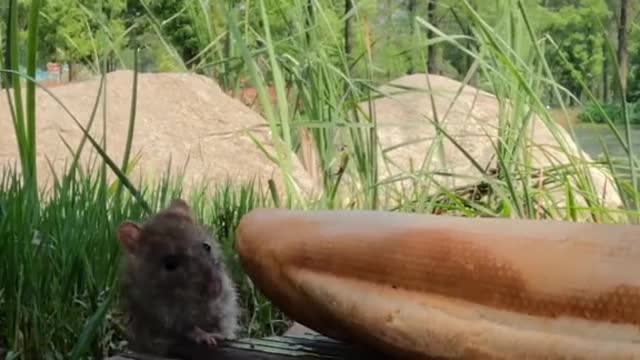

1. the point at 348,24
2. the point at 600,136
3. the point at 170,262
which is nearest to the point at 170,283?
the point at 170,262

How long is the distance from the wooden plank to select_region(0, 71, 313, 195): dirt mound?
1.86 metres

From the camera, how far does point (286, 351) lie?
3.72 feet

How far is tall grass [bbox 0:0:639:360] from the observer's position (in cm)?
153

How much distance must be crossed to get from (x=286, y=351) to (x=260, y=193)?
146 cm

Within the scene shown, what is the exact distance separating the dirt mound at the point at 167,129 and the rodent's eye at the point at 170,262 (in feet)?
5.77

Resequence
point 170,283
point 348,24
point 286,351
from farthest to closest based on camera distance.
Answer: point 348,24 → point 170,283 → point 286,351

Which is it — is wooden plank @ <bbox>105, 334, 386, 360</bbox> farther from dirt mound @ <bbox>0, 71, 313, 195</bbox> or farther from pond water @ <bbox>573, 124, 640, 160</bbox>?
dirt mound @ <bbox>0, 71, 313, 195</bbox>

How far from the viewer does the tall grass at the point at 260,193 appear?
153cm

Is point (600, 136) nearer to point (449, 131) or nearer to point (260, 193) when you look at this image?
point (260, 193)

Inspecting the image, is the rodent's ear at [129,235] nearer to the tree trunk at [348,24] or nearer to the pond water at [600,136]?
the pond water at [600,136]

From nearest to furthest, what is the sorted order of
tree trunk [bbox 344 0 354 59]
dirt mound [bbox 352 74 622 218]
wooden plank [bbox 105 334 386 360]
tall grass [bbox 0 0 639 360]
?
wooden plank [bbox 105 334 386 360] → tall grass [bbox 0 0 639 360] → tree trunk [bbox 344 0 354 59] → dirt mound [bbox 352 74 622 218]

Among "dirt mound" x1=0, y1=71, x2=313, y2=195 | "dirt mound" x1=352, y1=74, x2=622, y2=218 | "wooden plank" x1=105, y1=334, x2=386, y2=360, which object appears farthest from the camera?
"dirt mound" x1=352, y1=74, x2=622, y2=218

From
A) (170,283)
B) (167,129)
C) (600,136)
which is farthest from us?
(167,129)

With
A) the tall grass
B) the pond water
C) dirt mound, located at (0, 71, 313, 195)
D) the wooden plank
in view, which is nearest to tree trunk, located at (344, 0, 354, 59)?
the tall grass
